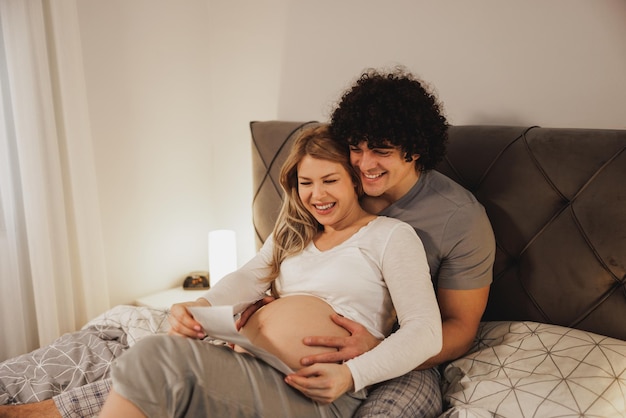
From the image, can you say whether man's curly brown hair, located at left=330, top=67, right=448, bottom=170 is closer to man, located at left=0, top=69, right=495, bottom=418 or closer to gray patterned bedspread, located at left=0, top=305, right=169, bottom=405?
man, located at left=0, top=69, right=495, bottom=418

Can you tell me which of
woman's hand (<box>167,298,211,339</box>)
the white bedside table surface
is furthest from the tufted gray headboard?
the white bedside table surface

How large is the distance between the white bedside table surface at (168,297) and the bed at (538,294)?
767mm

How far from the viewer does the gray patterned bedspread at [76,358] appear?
157cm

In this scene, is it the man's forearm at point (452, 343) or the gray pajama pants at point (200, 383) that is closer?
the gray pajama pants at point (200, 383)

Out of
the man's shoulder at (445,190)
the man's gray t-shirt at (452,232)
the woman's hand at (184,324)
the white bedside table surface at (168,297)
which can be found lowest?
the white bedside table surface at (168,297)

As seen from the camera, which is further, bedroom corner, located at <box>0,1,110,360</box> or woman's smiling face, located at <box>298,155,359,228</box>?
bedroom corner, located at <box>0,1,110,360</box>

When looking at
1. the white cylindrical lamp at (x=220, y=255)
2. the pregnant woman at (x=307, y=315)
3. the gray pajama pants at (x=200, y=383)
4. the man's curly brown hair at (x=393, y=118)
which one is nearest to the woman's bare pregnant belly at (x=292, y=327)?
the pregnant woman at (x=307, y=315)

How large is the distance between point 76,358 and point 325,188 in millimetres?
954

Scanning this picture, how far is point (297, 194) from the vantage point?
1630mm

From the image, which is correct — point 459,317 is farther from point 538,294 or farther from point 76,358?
point 76,358

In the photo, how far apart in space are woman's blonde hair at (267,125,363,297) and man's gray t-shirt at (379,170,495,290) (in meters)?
0.19

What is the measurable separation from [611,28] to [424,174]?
2.20 feet

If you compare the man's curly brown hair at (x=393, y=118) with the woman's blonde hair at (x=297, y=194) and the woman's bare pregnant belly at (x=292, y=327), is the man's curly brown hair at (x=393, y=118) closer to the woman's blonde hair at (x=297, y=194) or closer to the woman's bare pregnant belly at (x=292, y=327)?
the woman's blonde hair at (x=297, y=194)

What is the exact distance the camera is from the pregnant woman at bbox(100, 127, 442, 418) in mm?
1093
